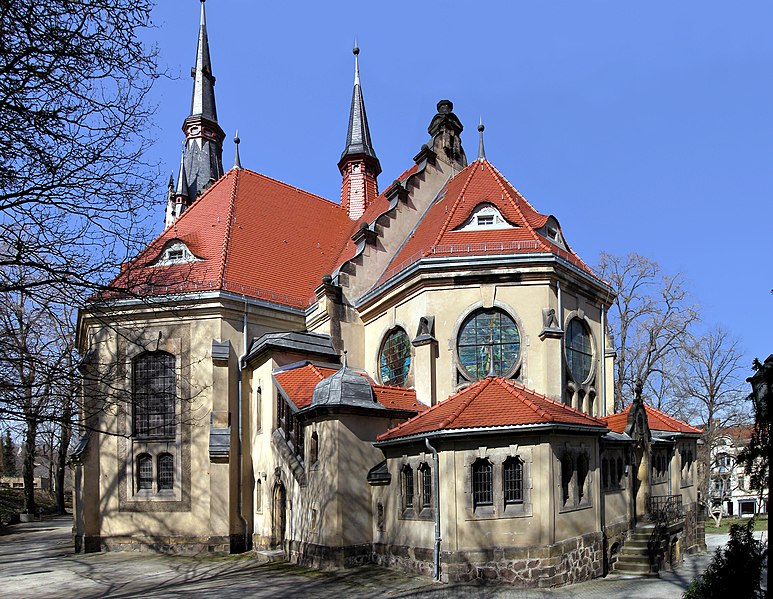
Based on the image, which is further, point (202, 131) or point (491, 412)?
point (202, 131)

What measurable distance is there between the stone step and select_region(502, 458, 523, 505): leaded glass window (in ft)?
22.9

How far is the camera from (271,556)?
18.7 metres

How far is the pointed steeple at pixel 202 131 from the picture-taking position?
133 feet

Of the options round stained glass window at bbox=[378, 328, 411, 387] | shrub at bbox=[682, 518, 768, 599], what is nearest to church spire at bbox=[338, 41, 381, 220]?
round stained glass window at bbox=[378, 328, 411, 387]

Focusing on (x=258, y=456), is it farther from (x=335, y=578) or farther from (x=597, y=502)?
(x=597, y=502)

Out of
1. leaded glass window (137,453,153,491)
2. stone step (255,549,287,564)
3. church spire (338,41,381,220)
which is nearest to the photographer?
stone step (255,549,287,564)

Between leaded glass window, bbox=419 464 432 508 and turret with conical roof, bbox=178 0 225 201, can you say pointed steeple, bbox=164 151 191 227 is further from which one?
leaded glass window, bbox=419 464 432 508

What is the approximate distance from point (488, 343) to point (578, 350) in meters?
3.08

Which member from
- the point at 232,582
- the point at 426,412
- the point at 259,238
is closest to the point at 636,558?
the point at 426,412

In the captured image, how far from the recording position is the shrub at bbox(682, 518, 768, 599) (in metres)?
8.12

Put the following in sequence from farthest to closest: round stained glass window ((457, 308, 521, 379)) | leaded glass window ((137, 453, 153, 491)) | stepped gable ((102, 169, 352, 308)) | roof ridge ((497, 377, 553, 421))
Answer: stepped gable ((102, 169, 352, 308)), leaded glass window ((137, 453, 153, 491)), round stained glass window ((457, 308, 521, 379)), roof ridge ((497, 377, 553, 421))

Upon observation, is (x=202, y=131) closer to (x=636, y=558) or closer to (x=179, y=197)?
(x=179, y=197)

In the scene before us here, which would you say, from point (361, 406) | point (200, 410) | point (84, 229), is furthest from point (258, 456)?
point (84, 229)

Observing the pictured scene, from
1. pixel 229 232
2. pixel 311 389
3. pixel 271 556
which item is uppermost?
pixel 229 232
